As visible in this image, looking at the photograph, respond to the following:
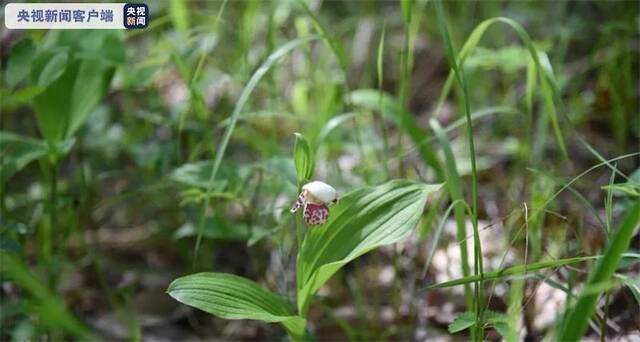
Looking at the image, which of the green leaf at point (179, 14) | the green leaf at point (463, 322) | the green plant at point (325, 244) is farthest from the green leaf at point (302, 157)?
the green leaf at point (179, 14)

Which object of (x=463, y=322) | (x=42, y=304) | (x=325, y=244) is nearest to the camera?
(x=463, y=322)

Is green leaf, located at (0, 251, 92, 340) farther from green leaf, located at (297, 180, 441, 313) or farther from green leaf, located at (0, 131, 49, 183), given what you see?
green leaf, located at (297, 180, 441, 313)

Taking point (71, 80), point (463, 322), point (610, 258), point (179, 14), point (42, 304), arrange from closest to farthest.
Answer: point (610, 258), point (463, 322), point (42, 304), point (71, 80), point (179, 14)

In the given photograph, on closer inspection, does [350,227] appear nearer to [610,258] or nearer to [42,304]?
[610,258]

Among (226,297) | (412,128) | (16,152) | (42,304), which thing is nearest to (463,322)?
(226,297)

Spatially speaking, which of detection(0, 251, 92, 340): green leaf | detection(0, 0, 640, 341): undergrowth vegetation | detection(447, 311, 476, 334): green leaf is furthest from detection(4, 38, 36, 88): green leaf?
detection(447, 311, 476, 334): green leaf

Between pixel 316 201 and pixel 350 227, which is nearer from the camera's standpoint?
pixel 316 201

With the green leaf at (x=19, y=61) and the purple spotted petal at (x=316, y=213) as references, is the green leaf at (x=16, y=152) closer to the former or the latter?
the green leaf at (x=19, y=61)

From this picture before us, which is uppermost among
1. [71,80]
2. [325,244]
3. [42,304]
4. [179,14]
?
[179,14]
